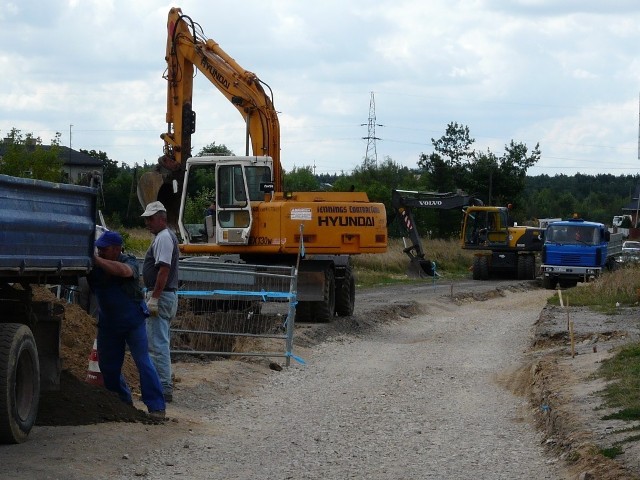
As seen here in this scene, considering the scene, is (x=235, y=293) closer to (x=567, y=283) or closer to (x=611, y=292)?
(x=611, y=292)

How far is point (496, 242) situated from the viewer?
4728 cm

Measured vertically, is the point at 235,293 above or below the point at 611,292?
above

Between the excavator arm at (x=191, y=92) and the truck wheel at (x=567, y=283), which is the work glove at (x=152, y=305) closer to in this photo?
the excavator arm at (x=191, y=92)

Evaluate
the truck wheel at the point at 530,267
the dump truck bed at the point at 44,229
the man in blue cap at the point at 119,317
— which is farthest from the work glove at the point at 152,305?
the truck wheel at the point at 530,267

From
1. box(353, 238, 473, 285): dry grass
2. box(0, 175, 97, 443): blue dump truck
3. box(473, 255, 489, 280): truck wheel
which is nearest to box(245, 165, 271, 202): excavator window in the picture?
box(0, 175, 97, 443): blue dump truck

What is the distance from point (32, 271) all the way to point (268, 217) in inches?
502

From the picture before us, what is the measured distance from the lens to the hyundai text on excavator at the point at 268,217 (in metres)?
21.8

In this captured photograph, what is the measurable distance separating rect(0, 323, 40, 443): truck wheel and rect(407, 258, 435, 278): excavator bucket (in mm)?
28067

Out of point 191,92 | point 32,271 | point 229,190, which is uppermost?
point 191,92

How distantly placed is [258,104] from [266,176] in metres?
2.35

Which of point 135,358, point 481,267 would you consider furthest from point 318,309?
point 481,267

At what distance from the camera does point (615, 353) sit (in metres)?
16.1

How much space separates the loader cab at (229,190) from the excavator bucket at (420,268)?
1554cm

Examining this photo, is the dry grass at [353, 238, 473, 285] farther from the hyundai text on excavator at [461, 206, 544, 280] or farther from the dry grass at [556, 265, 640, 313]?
the dry grass at [556, 265, 640, 313]
